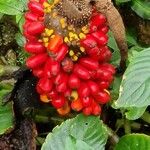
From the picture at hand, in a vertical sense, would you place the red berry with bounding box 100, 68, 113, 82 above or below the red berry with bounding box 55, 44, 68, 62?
below

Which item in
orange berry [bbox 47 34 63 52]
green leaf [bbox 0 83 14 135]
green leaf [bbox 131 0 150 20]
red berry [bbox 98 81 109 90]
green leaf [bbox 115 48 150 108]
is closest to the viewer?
green leaf [bbox 115 48 150 108]

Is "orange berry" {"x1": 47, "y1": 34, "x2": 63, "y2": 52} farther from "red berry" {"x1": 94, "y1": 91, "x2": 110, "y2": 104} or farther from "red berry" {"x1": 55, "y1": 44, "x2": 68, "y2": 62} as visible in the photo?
"red berry" {"x1": 94, "y1": 91, "x2": 110, "y2": 104}

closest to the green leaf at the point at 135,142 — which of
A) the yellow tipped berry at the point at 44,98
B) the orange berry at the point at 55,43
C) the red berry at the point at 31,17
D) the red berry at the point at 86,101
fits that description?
the red berry at the point at 86,101

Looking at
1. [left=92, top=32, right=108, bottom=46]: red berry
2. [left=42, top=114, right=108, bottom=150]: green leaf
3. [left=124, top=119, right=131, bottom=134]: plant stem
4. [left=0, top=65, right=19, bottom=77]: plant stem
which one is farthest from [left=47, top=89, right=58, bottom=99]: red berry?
[left=124, top=119, right=131, bottom=134]: plant stem

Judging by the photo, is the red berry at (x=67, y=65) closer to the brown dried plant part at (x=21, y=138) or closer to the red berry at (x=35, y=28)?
the red berry at (x=35, y=28)

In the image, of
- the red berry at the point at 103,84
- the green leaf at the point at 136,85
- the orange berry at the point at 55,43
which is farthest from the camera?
the red berry at the point at 103,84
